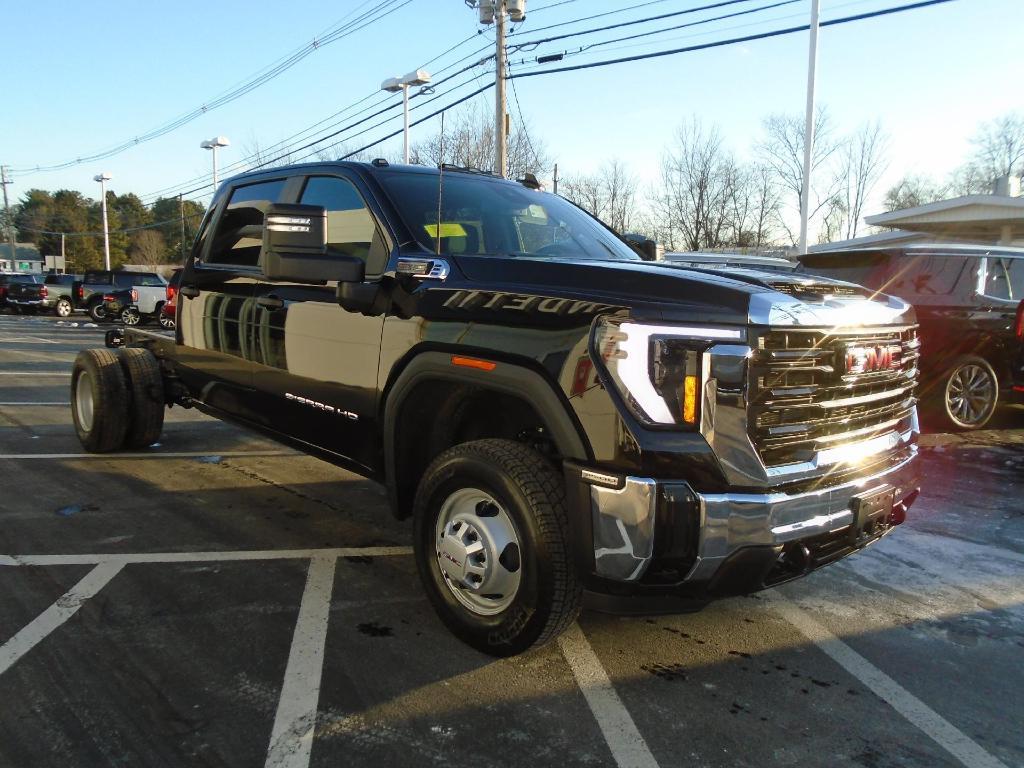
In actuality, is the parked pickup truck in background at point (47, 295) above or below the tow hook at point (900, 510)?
above

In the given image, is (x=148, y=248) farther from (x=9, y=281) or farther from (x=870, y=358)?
(x=870, y=358)

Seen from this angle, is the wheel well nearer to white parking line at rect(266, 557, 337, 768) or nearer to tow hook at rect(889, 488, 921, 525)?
white parking line at rect(266, 557, 337, 768)

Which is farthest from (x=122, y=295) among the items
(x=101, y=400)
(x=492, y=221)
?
(x=492, y=221)

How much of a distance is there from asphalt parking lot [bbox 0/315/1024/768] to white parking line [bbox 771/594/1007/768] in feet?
0.04

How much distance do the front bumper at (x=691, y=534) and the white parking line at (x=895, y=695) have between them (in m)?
0.66

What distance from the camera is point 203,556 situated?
3.96m

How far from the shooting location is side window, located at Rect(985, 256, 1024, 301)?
802cm

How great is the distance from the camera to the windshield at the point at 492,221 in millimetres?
3561

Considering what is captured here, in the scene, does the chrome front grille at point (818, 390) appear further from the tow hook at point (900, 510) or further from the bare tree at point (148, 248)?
the bare tree at point (148, 248)

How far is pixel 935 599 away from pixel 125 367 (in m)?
5.80

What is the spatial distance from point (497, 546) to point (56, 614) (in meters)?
2.03

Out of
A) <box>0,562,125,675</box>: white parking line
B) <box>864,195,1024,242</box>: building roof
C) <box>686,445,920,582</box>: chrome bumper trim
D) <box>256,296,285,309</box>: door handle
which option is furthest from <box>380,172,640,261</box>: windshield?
<box>864,195,1024,242</box>: building roof

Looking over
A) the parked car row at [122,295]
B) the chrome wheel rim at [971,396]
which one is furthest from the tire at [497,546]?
the parked car row at [122,295]

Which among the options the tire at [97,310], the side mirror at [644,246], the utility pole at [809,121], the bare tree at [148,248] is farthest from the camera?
the bare tree at [148,248]
